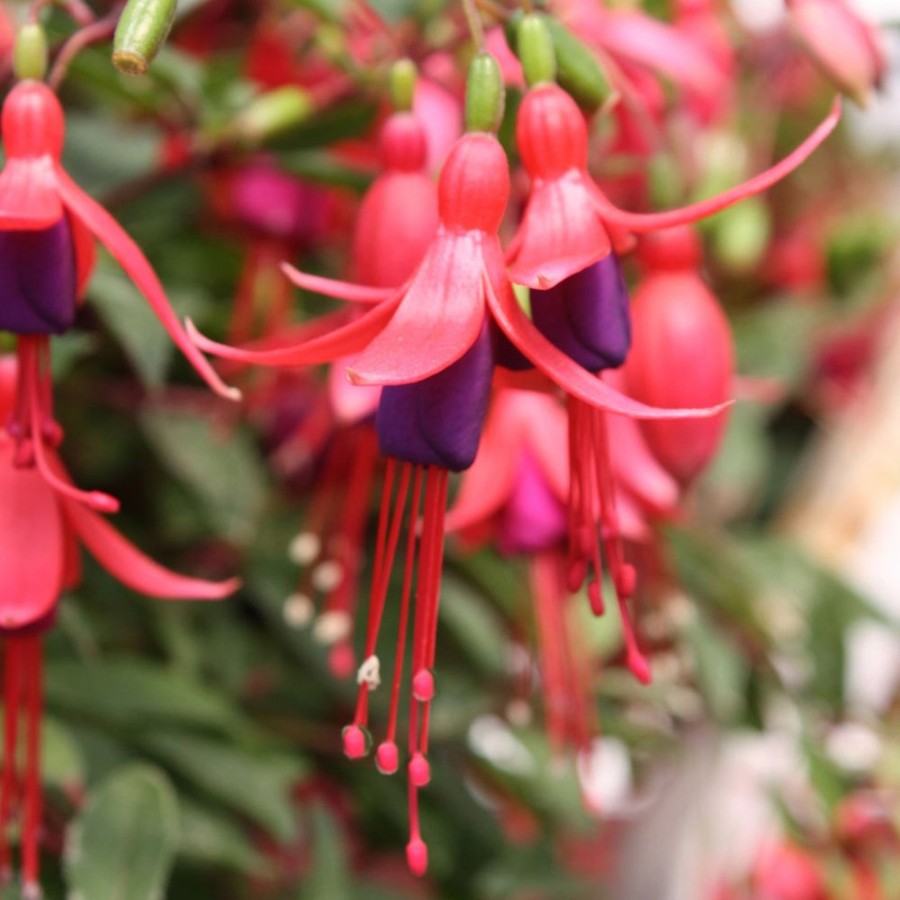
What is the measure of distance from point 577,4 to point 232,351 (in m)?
0.36

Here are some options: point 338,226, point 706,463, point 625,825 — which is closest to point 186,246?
point 338,226

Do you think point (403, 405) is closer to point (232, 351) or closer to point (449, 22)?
point (232, 351)

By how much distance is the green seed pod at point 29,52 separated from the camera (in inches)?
14.4

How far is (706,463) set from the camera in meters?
0.52

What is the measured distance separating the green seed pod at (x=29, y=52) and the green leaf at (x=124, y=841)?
252mm

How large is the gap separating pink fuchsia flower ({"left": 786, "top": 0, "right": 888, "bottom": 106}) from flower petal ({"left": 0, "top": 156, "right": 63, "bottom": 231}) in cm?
31

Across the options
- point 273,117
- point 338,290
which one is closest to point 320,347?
point 338,290

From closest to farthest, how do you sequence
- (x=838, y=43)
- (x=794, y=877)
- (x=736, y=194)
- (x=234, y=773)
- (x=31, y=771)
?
1. (x=736, y=194)
2. (x=31, y=771)
3. (x=838, y=43)
4. (x=234, y=773)
5. (x=794, y=877)

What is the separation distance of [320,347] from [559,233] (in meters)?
0.08

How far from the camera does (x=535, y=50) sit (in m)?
0.38

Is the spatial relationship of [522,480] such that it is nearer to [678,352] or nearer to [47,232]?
[678,352]

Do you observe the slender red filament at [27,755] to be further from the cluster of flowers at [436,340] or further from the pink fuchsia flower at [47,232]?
the pink fuchsia flower at [47,232]

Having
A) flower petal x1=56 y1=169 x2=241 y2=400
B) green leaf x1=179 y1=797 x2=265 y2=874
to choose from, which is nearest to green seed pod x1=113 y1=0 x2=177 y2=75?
flower petal x1=56 y1=169 x2=241 y2=400

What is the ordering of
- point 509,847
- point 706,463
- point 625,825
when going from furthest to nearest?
point 625,825 < point 509,847 < point 706,463
